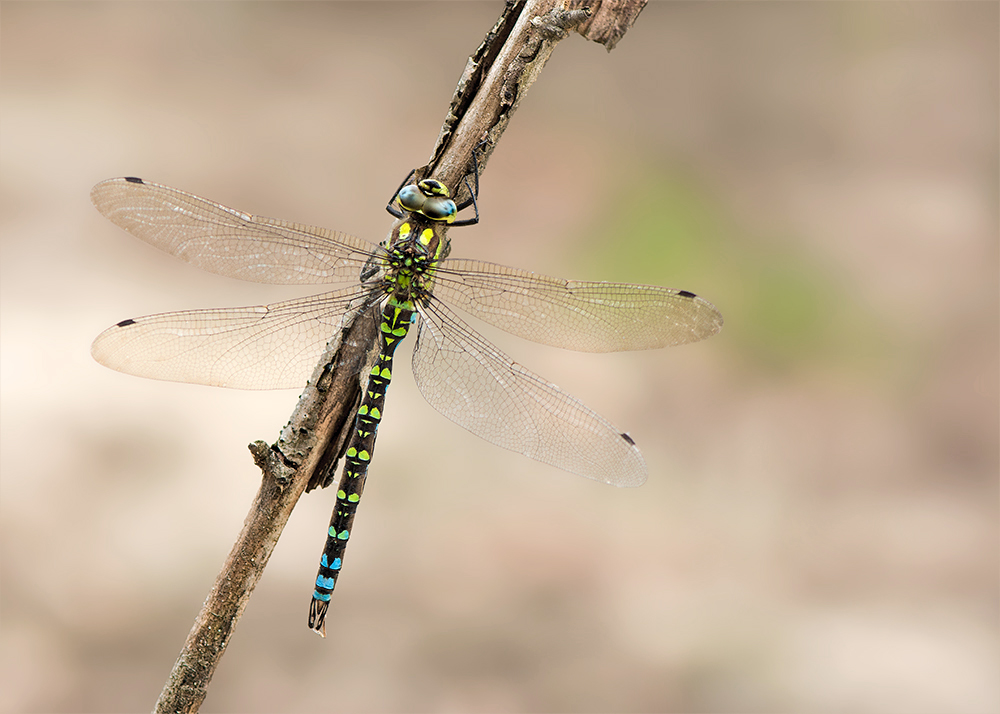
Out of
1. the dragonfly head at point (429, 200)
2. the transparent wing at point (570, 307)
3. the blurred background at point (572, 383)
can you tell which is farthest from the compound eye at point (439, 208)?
the blurred background at point (572, 383)

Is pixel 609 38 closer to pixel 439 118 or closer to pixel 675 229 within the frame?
pixel 675 229

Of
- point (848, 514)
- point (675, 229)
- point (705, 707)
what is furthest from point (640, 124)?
point (705, 707)

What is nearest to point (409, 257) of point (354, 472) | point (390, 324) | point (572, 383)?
point (390, 324)

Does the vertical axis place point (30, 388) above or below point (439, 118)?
below

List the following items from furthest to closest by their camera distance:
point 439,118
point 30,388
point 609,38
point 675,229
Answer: point 439,118, point 675,229, point 30,388, point 609,38

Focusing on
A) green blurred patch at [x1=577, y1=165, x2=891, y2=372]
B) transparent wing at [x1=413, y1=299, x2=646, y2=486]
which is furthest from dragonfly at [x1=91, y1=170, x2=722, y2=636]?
green blurred patch at [x1=577, y1=165, x2=891, y2=372]

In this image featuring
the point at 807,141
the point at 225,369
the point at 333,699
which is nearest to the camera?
the point at 225,369

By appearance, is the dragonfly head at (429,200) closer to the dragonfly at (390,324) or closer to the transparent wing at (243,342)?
the dragonfly at (390,324)
